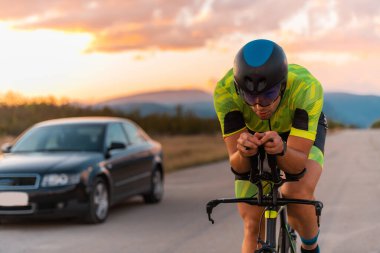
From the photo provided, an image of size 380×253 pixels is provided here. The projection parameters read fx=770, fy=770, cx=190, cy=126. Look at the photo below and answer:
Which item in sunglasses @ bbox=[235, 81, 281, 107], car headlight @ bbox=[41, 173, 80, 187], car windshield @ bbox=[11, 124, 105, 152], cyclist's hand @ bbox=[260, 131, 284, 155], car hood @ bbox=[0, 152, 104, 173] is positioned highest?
sunglasses @ bbox=[235, 81, 281, 107]

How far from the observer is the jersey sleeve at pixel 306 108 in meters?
4.27

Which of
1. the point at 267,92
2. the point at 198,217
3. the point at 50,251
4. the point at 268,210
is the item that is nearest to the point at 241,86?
the point at 267,92

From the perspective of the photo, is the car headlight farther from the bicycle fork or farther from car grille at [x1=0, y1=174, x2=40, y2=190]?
the bicycle fork

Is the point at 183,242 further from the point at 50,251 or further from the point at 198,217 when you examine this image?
the point at 198,217

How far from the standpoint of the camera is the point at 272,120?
4629 millimetres

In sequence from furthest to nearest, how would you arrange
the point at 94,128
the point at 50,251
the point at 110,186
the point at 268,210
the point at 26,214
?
the point at 94,128 < the point at 110,186 < the point at 26,214 < the point at 50,251 < the point at 268,210

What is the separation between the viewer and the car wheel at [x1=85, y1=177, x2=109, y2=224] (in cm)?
1009

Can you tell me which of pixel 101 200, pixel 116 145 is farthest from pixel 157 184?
pixel 101 200

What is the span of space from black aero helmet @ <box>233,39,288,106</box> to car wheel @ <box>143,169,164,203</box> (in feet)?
28.8

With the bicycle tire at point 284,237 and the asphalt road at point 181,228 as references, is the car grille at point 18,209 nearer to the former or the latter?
the asphalt road at point 181,228

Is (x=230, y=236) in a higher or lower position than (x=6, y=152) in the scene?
lower

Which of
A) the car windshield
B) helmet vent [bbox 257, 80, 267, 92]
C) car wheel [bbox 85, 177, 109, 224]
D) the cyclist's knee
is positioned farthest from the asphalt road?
helmet vent [bbox 257, 80, 267, 92]

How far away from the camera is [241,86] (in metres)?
3.79

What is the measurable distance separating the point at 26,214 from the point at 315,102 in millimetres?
6197
